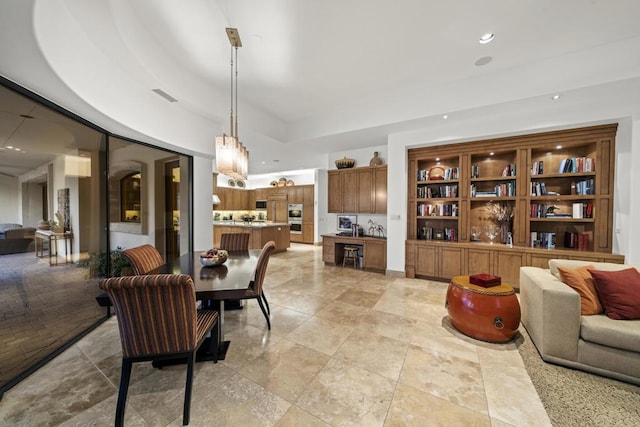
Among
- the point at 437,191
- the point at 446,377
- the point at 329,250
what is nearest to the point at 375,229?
the point at 329,250

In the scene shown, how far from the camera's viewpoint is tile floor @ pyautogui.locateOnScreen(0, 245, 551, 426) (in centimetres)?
156

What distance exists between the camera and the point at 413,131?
14.3 feet

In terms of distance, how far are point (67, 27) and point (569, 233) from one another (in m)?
6.44

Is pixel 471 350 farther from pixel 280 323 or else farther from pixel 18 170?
pixel 18 170

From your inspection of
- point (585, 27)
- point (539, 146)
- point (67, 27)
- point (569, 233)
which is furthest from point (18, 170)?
point (569, 233)

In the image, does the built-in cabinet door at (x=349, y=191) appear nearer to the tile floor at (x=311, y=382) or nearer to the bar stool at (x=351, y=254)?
the bar stool at (x=351, y=254)

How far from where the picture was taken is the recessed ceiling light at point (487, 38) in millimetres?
2559

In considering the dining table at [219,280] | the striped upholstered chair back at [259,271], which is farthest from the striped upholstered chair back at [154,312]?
the striped upholstered chair back at [259,271]

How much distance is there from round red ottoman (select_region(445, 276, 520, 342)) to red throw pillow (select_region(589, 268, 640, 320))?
2.01 feet

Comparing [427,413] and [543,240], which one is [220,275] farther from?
[543,240]

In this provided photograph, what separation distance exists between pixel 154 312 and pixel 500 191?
4.99m

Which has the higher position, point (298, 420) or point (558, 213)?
point (558, 213)

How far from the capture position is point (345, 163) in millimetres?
5516

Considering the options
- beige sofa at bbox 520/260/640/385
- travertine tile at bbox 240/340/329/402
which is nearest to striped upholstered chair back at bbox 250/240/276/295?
travertine tile at bbox 240/340/329/402
